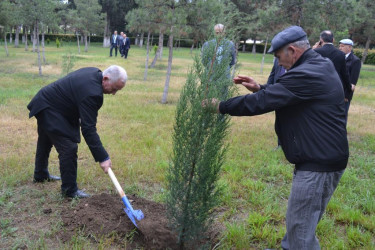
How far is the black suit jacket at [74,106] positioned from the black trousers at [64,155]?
0.10 meters

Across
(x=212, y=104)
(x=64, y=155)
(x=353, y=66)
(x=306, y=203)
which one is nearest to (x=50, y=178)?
(x=64, y=155)

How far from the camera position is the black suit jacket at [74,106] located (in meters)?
3.59

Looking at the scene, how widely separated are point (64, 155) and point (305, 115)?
113 inches

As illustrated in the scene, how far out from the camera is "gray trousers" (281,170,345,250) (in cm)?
248

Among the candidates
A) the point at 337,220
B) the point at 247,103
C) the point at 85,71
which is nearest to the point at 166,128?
the point at 85,71

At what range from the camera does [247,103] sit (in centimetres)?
244

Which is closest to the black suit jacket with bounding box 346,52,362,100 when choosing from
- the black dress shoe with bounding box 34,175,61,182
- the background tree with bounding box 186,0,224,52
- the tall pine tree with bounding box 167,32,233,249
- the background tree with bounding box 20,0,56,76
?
the background tree with bounding box 186,0,224,52

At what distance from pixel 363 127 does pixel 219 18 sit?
23.3 ft

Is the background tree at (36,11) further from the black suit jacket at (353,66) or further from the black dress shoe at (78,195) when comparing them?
the black suit jacket at (353,66)

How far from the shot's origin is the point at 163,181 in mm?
4816

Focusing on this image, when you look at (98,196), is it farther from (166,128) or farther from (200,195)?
(166,128)

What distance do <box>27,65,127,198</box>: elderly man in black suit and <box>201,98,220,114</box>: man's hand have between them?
1321 mm

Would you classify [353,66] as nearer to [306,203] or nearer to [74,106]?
[306,203]

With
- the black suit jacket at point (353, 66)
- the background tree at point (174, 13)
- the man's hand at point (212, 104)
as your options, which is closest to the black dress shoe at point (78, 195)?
the man's hand at point (212, 104)
